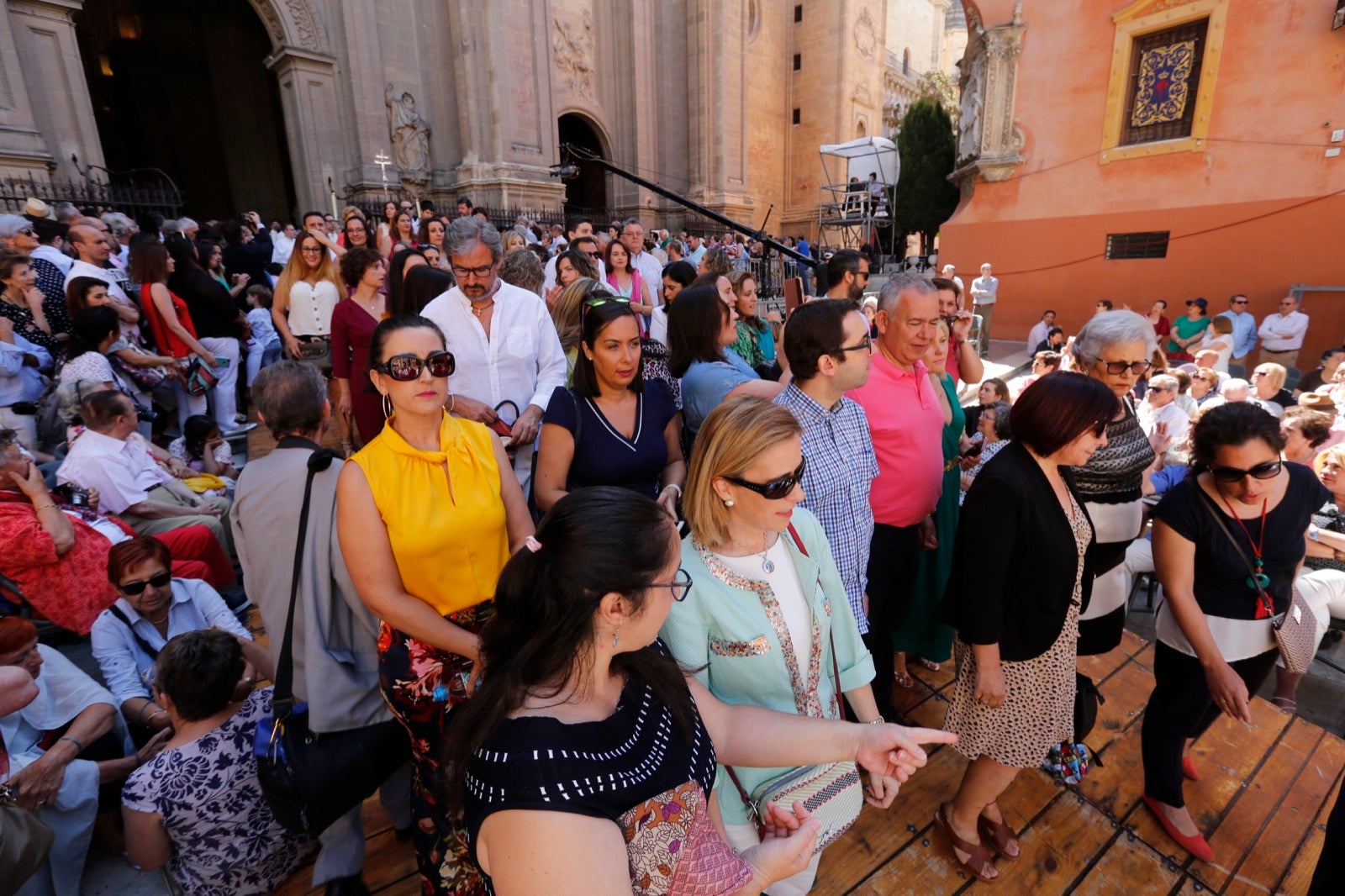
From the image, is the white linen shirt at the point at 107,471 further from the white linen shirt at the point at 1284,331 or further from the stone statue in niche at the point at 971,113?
the stone statue in niche at the point at 971,113

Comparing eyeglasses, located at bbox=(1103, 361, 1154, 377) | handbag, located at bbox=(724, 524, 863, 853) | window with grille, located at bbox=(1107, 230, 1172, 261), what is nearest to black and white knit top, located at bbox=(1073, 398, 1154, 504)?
eyeglasses, located at bbox=(1103, 361, 1154, 377)

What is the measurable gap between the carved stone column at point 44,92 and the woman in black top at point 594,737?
44.3 ft

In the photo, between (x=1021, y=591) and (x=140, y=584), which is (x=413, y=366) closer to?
(x=140, y=584)

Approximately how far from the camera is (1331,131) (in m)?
9.68

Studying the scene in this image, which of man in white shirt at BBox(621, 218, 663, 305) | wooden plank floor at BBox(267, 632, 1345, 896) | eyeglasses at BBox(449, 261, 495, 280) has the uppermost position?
man in white shirt at BBox(621, 218, 663, 305)

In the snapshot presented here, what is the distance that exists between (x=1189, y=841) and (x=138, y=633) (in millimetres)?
4279

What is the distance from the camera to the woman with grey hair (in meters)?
2.68

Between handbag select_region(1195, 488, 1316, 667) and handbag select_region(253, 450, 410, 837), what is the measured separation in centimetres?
299

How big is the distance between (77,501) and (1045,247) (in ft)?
47.5

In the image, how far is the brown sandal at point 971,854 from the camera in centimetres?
232

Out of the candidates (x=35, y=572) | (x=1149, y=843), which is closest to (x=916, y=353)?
(x=1149, y=843)

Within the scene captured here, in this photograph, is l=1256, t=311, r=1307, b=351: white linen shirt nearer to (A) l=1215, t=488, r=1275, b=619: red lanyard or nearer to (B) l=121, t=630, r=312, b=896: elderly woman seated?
(A) l=1215, t=488, r=1275, b=619: red lanyard

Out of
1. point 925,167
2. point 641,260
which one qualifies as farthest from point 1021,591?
point 925,167

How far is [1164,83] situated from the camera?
10.9 m
